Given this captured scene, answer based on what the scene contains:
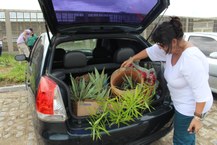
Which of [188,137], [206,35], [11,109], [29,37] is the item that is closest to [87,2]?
[188,137]

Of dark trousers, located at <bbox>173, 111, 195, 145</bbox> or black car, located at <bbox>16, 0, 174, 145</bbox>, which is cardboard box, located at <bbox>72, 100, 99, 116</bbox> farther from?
dark trousers, located at <bbox>173, 111, 195, 145</bbox>

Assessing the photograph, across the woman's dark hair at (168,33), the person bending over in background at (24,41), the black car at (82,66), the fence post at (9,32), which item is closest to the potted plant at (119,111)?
the black car at (82,66)

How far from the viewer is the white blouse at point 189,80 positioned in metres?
1.93

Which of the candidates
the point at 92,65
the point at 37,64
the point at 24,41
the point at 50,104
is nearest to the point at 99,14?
the point at 92,65

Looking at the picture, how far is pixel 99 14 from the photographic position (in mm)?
2955

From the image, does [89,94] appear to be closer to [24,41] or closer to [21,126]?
[21,126]

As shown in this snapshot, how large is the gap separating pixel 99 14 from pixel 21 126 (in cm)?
213

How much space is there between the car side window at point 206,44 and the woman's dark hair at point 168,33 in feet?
11.4

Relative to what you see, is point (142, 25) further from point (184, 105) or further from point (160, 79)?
point (184, 105)

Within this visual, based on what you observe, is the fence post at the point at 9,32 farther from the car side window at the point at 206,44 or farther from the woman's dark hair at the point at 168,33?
the woman's dark hair at the point at 168,33

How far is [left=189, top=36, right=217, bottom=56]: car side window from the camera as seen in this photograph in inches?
203

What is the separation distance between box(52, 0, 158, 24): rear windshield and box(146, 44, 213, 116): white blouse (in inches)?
38.4

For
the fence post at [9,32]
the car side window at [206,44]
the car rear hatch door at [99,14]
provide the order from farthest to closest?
the fence post at [9,32], the car side window at [206,44], the car rear hatch door at [99,14]

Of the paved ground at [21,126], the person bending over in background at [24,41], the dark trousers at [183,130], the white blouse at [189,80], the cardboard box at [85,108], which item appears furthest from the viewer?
the person bending over in background at [24,41]
